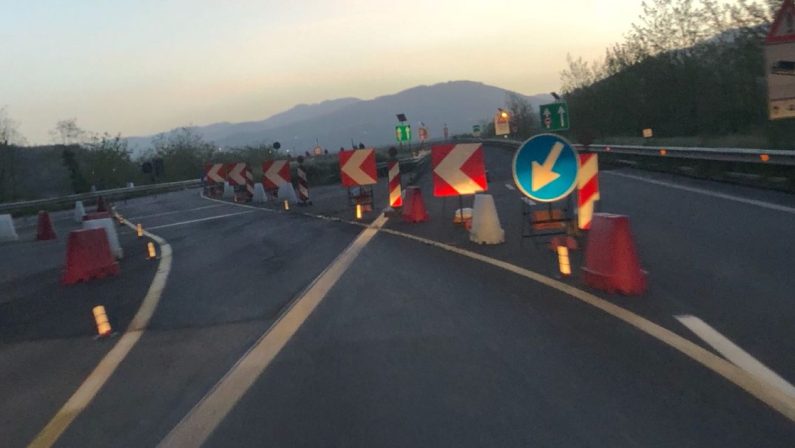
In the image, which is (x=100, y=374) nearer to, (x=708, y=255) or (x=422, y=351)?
(x=422, y=351)

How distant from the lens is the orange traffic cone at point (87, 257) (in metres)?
15.1

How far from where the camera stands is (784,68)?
1530 cm

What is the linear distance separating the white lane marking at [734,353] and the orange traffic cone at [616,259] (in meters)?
1.33

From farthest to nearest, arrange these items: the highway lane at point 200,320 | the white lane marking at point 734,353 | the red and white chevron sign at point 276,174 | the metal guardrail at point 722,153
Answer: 1. the red and white chevron sign at point 276,174
2. the metal guardrail at point 722,153
3. the highway lane at point 200,320
4. the white lane marking at point 734,353

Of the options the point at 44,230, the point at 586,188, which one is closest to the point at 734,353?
the point at 586,188

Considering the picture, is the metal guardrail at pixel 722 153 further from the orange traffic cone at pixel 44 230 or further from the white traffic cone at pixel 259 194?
the orange traffic cone at pixel 44 230

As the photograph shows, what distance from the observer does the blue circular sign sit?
532 inches

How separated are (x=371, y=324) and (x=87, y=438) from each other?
3665 millimetres

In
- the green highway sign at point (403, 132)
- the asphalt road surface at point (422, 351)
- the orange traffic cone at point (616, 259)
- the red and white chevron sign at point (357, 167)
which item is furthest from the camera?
the green highway sign at point (403, 132)

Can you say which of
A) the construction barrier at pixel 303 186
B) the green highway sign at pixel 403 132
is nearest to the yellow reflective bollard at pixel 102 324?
the construction barrier at pixel 303 186

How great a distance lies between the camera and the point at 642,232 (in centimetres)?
1639

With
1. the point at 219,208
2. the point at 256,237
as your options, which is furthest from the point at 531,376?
the point at 219,208

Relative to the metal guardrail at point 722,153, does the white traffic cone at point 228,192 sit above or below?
below

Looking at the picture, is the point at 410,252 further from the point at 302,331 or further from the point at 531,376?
the point at 531,376
